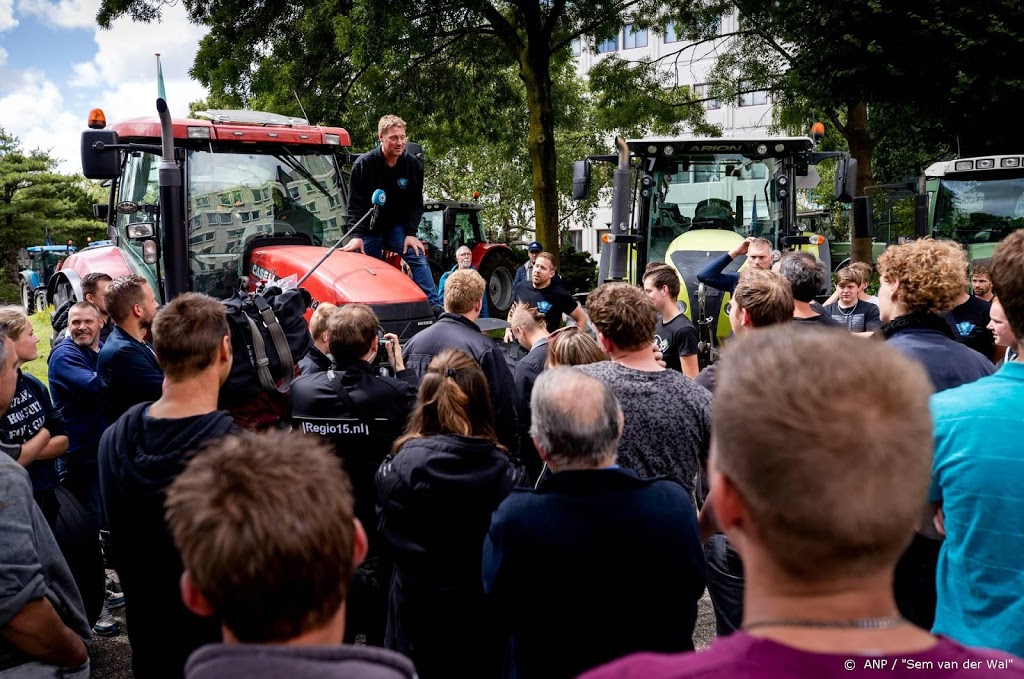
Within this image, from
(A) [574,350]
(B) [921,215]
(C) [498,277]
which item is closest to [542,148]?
(C) [498,277]

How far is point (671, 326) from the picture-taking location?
5.46 m

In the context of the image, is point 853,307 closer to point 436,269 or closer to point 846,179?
point 846,179

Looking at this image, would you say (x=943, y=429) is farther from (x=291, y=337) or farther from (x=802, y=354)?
(x=291, y=337)

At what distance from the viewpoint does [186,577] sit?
4.67 ft

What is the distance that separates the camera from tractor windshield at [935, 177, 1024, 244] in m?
9.88

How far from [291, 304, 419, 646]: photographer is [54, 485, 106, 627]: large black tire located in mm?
980

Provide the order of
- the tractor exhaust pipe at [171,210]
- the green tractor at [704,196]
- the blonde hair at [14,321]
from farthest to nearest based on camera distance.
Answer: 1. the green tractor at [704,196]
2. the tractor exhaust pipe at [171,210]
3. the blonde hair at [14,321]

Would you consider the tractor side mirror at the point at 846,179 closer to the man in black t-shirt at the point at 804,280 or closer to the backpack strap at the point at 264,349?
the man in black t-shirt at the point at 804,280

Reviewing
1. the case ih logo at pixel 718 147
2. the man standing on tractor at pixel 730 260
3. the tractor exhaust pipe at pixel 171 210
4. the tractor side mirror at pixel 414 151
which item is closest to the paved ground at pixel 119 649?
the man standing on tractor at pixel 730 260

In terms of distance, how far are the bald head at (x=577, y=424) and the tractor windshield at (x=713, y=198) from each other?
23.6ft

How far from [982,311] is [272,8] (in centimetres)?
1410

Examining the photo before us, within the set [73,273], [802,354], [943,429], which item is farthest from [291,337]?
[73,273]

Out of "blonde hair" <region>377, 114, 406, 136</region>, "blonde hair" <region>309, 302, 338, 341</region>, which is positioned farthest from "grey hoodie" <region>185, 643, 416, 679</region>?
"blonde hair" <region>377, 114, 406, 136</region>

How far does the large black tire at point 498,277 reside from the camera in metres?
16.4
